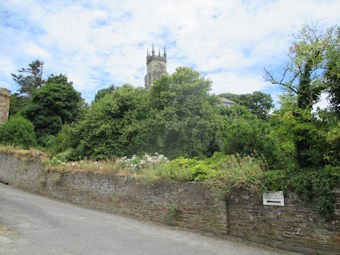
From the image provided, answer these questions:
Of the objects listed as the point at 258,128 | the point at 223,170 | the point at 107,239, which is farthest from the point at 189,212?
the point at 258,128

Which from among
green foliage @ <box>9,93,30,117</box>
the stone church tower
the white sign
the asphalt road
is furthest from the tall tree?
the stone church tower

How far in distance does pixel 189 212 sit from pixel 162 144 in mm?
9027

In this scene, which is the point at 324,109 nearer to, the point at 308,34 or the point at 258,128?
the point at 308,34

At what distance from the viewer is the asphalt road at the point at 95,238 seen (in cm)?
→ 636

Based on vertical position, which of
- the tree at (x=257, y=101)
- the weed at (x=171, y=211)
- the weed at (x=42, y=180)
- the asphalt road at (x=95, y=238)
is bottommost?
the asphalt road at (x=95, y=238)

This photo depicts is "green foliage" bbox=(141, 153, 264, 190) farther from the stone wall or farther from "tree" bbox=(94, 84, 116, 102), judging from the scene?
"tree" bbox=(94, 84, 116, 102)

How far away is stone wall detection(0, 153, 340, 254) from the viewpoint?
247 inches

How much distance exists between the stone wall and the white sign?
0.40 ft

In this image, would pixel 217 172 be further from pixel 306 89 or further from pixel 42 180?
pixel 42 180

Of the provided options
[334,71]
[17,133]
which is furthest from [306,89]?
[17,133]

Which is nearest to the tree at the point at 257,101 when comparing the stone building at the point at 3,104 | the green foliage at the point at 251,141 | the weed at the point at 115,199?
the green foliage at the point at 251,141

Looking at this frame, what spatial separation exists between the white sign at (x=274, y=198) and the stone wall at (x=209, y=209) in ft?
0.40

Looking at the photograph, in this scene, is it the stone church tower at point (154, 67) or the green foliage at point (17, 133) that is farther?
the stone church tower at point (154, 67)

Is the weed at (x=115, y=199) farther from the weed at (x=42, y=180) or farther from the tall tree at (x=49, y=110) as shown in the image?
the tall tree at (x=49, y=110)
